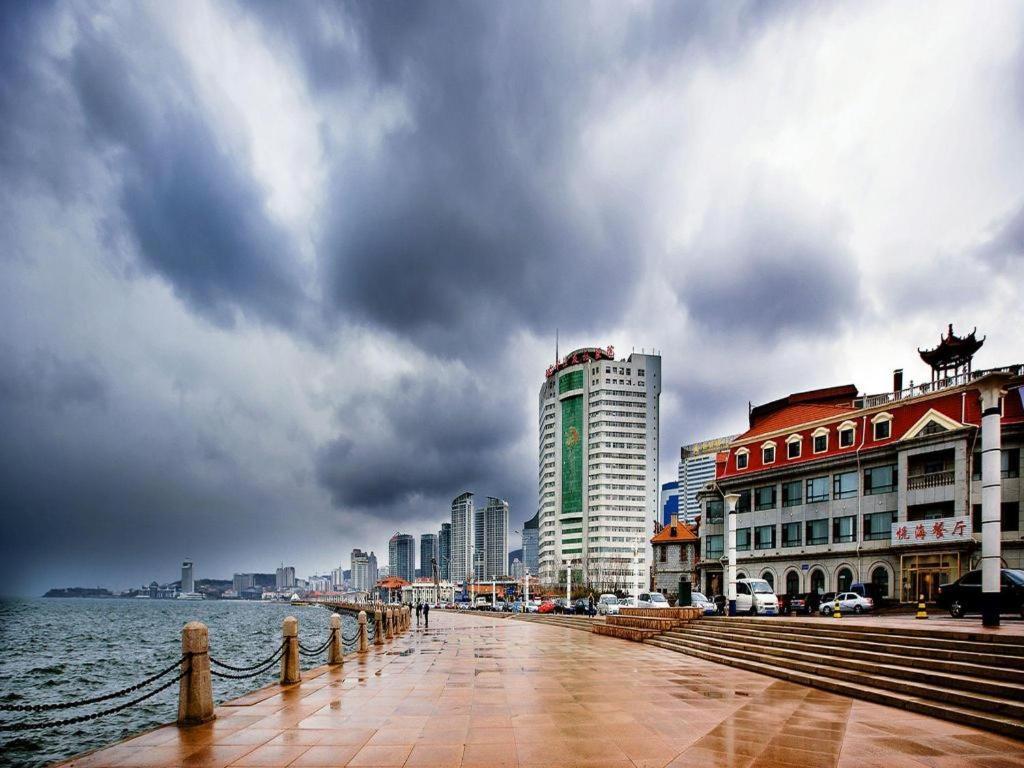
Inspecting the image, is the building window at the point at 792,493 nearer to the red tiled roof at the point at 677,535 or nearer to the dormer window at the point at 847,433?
the dormer window at the point at 847,433

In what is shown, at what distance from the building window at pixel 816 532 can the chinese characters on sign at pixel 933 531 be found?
5.34m

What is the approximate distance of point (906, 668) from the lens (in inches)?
492

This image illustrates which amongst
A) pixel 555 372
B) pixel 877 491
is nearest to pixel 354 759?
pixel 877 491

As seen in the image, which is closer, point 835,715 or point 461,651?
point 835,715

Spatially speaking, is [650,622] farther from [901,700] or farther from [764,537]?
[764,537]

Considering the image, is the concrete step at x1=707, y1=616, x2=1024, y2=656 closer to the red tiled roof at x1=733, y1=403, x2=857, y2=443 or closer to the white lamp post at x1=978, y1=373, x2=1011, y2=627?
the white lamp post at x1=978, y1=373, x2=1011, y2=627

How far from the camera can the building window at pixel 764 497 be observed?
149ft

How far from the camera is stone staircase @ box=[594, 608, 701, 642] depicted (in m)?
25.4

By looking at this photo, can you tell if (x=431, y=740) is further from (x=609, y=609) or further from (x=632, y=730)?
(x=609, y=609)

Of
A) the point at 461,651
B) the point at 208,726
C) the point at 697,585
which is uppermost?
the point at 208,726

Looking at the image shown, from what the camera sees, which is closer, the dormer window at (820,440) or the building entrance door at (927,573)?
the building entrance door at (927,573)

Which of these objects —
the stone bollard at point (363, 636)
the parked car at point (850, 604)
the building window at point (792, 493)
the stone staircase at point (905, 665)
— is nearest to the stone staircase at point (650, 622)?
the stone staircase at point (905, 665)

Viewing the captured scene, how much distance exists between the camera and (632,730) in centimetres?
964

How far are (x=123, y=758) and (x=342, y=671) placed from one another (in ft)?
29.8
